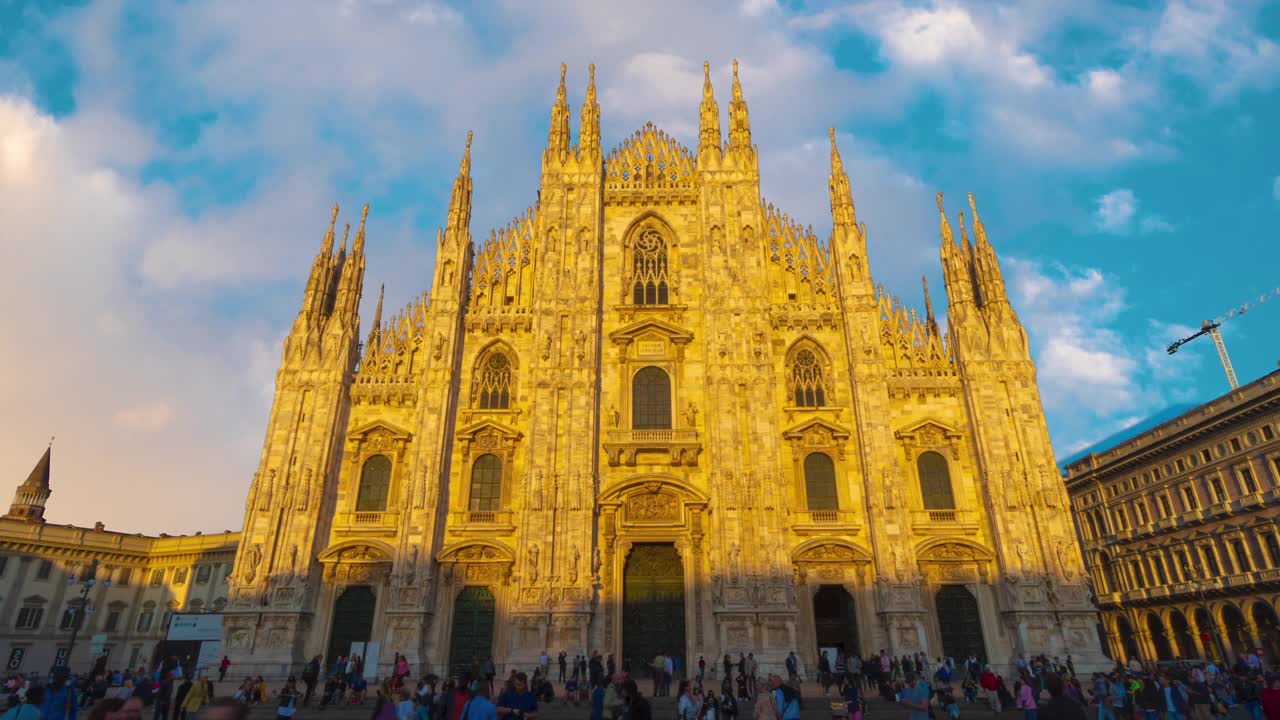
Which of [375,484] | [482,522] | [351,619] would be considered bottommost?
[351,619]

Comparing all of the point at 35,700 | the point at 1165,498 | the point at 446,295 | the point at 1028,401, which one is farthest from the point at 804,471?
the point at 1165,498

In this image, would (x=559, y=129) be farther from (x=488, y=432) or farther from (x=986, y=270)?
(x=986, y=270)

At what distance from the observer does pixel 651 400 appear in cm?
3034

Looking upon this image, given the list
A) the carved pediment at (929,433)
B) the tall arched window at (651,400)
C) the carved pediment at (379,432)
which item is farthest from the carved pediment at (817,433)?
the carved pediment at (379,432)

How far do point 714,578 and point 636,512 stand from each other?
3850 millimetres

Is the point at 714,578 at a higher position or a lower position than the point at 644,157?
lower

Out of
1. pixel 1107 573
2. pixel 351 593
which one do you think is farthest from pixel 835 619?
pixel 1107 573

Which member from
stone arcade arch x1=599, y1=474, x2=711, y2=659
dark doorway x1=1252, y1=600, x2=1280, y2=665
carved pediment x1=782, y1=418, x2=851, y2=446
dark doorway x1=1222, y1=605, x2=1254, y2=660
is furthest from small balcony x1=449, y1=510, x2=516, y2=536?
dark doorway x1=1222, y1=605, x2=1254, y2=660

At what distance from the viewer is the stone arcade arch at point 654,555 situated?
26.8 m

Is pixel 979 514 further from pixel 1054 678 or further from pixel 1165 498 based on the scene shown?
pixel 1165 498

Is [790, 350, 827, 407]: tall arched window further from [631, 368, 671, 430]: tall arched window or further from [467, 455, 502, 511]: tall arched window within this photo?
[467, 455, 502, 511]: tall arched window

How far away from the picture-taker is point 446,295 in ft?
102

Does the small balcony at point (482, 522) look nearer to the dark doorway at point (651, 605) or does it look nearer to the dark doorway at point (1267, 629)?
the dark doorway at point (651, 605)

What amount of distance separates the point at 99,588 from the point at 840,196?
55152mm
